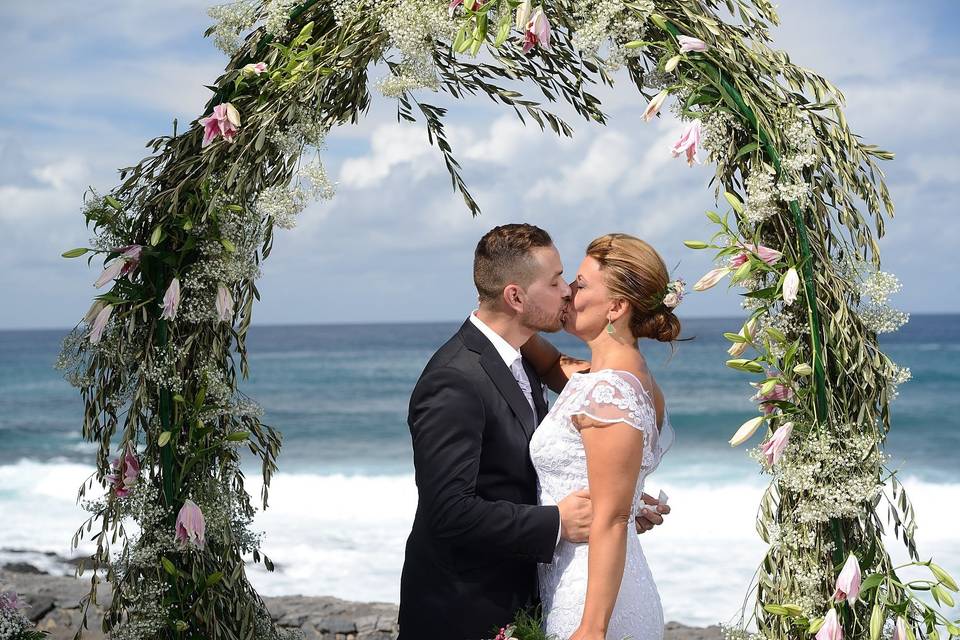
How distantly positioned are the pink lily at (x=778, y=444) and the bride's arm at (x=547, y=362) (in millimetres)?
852

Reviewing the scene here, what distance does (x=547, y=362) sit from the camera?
3.81 meters

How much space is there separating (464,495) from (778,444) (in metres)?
1.05

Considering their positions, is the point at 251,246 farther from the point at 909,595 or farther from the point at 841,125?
the point at 909,595

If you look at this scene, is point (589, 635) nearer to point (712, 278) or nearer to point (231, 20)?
point (712, 278)

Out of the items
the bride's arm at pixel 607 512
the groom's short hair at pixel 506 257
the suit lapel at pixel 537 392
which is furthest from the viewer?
the suit lapel at pixel 537 392

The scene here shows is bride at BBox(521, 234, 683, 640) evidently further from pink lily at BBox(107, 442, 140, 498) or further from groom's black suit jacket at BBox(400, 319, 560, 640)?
pink lily at BBox(107, 442, 140, 498)

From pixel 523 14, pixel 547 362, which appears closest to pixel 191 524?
pixel 547 362

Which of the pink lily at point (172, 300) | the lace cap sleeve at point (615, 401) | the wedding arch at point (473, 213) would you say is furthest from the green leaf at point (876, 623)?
the pink lily at point (172, 300)

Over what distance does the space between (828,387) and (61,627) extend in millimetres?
5622

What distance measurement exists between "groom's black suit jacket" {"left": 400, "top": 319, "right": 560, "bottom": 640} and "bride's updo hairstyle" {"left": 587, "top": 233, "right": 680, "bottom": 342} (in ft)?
1.66

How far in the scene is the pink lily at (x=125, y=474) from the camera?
12.8 ft

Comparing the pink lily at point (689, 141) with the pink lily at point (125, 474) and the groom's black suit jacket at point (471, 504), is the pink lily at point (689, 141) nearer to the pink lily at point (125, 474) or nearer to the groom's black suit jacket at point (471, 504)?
the groom's black suit jacket at point (471, 504)

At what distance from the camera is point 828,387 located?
3146 mm

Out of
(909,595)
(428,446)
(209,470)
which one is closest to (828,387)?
(909,595)
